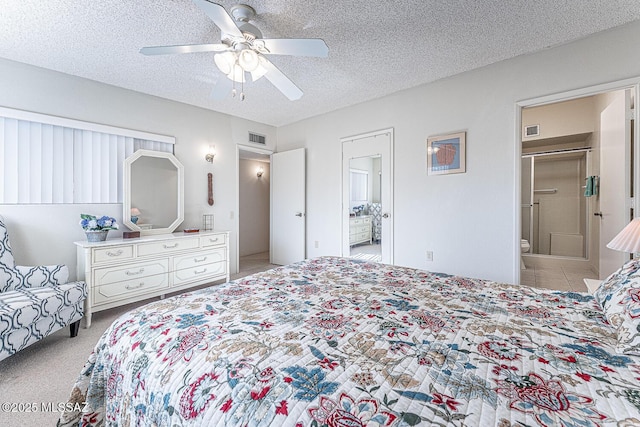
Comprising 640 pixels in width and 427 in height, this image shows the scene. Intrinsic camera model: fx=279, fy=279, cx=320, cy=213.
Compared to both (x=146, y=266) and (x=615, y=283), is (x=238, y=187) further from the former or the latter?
(x=615, y=283)

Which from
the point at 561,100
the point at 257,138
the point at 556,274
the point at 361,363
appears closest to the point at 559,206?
the point at 556,274

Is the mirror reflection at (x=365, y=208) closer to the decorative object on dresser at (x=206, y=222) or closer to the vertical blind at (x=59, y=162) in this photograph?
the decorative object on dresser at (x=206, y=222)

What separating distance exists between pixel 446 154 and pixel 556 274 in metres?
2.53

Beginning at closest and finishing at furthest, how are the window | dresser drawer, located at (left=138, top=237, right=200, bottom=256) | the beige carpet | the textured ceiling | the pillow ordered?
the pillow < the beige carpet < the textured ceiling < dresser drawer, located at (left=138, top=237, right=200, bottom=256) < the window

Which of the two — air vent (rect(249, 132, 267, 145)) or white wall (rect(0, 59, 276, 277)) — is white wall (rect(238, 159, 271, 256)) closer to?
air vent (rect(249, 132, 267, 145))

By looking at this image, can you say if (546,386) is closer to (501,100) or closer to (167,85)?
(501,100)

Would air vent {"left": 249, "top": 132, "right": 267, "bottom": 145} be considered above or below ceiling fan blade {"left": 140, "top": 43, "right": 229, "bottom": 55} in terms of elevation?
above

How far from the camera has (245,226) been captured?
5.94 metres

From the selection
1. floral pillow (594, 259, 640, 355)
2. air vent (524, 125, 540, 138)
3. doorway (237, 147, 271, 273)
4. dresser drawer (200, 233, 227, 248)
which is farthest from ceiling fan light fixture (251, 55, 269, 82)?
air vent (524, 125, 540, 138)

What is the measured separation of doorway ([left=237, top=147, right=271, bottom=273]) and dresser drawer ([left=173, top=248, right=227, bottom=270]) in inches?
73.1

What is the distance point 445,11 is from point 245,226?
4.96 meters

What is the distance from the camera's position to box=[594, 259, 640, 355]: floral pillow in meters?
0.88

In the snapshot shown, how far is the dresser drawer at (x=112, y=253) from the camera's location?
261 centimetres

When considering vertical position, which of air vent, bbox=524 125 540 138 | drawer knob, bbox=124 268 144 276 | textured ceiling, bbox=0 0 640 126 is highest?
textured ceiling, bbox=0 0 640 126
